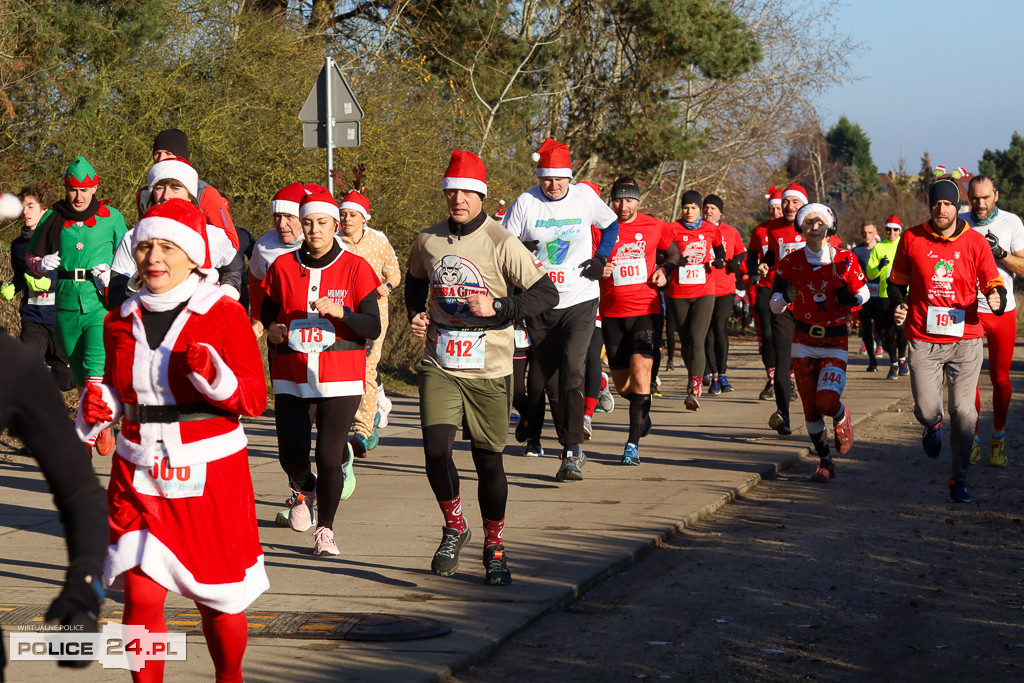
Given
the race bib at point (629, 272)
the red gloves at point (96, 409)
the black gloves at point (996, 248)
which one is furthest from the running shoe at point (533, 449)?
the red gloves at point (96, 409)

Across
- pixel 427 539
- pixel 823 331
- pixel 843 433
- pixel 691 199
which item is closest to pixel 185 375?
pixel 427 539

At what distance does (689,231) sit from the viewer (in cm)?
1507

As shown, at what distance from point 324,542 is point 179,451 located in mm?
3002

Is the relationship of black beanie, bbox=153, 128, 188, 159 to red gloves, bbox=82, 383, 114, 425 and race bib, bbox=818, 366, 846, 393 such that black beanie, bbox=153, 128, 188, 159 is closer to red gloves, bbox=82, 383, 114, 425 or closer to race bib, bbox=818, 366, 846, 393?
red gloves, bbox=82, 383, 114, 425

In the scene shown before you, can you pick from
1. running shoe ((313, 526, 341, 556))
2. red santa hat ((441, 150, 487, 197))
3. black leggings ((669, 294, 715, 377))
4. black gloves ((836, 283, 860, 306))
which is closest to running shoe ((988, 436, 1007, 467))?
black gloves ((836, 283, 860, 306))

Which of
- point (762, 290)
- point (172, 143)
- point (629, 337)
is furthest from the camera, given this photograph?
point (762, 290)

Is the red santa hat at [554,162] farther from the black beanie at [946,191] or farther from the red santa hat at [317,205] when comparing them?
the red santa hat at [317,205]

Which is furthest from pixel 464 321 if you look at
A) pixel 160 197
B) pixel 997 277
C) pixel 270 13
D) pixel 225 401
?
pixel 270 13

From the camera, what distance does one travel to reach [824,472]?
32.4 feet

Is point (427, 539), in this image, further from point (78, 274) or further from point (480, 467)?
point (78, 274)

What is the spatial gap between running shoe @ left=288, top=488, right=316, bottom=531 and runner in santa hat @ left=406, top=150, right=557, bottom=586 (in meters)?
1.17

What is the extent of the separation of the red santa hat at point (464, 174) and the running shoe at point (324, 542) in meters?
1.92

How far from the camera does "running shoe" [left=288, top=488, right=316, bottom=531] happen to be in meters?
7.61

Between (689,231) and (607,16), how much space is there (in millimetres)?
10489
